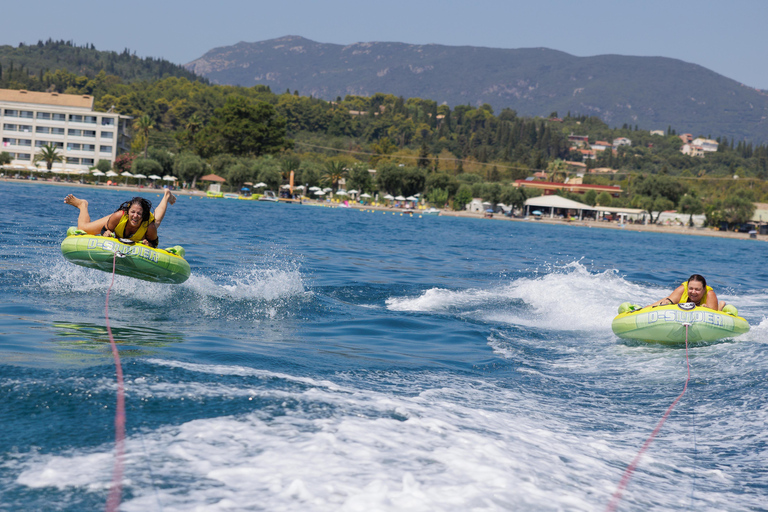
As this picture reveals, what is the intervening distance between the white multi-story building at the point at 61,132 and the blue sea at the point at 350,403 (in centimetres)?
7188

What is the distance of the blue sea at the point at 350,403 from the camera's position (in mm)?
3428

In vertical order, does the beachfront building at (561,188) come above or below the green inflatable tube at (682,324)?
above

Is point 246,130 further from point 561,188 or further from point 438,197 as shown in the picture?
point 561,188

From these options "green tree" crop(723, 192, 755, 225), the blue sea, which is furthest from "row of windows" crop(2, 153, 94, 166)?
the blue sea

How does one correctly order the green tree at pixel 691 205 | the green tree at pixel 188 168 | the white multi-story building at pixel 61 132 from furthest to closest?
the green tree at pixel 691 205, the white multi-story building at pixel 61 132, the green tree at pixel 188 168

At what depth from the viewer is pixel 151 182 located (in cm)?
6744

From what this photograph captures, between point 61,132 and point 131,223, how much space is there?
77.9m

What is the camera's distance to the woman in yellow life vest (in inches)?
334

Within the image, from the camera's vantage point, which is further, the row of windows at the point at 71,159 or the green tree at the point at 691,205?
the green tree at the point at 691,205

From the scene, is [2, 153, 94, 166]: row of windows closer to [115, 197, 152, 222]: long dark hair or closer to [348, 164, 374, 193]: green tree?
[348, 164, 374, 193]: green tree

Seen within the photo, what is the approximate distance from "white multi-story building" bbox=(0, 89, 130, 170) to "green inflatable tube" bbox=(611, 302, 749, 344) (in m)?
77.0

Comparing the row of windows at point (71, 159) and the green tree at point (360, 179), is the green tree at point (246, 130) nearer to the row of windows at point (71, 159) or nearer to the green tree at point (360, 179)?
the row of windows at point (71, 159)

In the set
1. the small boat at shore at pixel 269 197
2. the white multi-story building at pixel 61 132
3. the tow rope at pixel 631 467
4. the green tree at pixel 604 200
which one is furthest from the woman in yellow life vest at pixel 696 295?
the green tree at pixel 604 200

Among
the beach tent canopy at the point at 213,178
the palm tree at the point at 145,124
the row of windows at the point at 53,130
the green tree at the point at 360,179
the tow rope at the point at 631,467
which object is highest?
the palm tree at the point at 145,124
